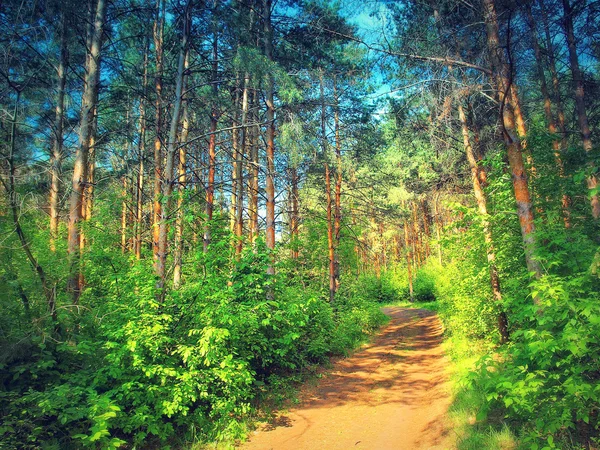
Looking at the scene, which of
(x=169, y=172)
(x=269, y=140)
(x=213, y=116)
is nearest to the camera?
(x=169, y=172)

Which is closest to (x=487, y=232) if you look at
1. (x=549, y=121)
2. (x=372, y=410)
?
(x=372, y=410)

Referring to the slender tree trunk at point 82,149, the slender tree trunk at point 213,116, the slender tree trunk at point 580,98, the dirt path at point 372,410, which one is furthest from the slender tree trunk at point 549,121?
the slender tree trunk at point 82,149

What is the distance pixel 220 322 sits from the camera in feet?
18.3

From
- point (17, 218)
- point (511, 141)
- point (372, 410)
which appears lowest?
point (372, 410)

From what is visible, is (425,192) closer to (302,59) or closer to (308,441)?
(302,59)

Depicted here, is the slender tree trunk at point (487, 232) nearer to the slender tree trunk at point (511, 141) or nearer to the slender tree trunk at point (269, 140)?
the slender tree trunk at point (511, 141)

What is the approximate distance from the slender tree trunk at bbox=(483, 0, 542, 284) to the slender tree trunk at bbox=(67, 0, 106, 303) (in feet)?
23.3

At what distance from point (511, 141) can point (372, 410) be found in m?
5.41

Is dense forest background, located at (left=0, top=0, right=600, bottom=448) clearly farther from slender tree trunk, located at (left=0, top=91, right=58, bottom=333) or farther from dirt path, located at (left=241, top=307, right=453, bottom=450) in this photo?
dirt path, located at (left=241, top=307, right=453, bottom=450)

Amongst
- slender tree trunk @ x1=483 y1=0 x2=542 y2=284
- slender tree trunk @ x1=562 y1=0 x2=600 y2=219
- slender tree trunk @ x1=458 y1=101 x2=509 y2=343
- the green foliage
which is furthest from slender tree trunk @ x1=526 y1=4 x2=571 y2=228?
the green foliage

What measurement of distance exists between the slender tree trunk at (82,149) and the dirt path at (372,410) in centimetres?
431

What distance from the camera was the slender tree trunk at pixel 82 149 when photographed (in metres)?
6.43

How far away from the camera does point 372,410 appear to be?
6.80 meters

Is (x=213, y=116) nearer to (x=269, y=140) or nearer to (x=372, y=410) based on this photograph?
(x=269, y=140)
